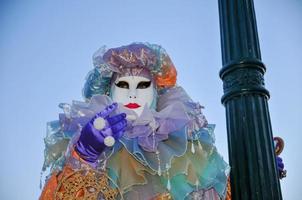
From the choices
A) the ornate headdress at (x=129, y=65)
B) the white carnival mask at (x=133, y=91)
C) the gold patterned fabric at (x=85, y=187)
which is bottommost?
the gold patterned fabric at (x=85, y=187)

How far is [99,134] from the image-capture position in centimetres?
125

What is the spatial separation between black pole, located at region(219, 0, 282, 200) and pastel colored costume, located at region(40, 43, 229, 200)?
12cm

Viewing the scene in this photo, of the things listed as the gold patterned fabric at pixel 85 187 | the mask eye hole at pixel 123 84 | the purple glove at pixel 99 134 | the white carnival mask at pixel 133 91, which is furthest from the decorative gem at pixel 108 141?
the mask eye hole at pixel 123 84

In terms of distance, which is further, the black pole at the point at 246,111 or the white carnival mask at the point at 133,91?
the white carnival mask at the point at 133,91

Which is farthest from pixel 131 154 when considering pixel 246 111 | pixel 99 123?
pixel 246 111

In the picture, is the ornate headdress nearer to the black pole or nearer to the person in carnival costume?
the person in carnival costume

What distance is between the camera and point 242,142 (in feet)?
3.92

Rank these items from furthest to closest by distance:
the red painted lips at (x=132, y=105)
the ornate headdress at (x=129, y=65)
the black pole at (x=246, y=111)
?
the ornate headdress at (x=129, y=65) < the red painted lips at (x=132, y=105) < the black pole at (x=246, y=111)

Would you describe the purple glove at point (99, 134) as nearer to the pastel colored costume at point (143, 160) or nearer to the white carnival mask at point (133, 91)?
the pastel colored costume at point (143, 160)

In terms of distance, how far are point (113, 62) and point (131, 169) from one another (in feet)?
2.03

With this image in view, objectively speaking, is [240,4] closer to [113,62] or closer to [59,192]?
[113,62]

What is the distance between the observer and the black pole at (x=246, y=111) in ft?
3.73

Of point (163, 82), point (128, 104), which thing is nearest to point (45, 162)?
point (128, 104)

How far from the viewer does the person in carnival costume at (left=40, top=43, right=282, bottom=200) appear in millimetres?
1253
